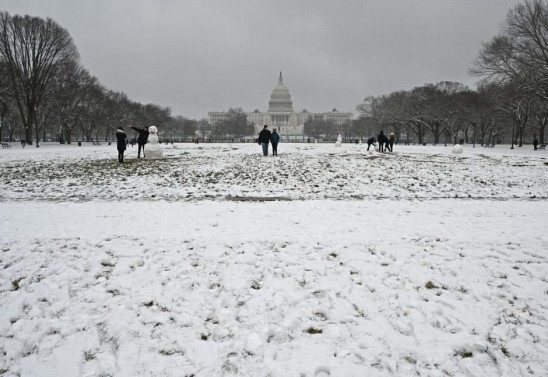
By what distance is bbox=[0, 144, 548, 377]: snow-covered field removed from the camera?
11.1 feet

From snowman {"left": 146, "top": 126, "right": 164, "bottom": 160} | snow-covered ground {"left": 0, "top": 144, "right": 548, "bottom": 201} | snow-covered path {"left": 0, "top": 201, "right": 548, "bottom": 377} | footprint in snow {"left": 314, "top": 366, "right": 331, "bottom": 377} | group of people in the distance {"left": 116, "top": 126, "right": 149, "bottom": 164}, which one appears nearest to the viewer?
footprint in snow {"left": 314, "top": 366, "right": 331, "bottom": 377}

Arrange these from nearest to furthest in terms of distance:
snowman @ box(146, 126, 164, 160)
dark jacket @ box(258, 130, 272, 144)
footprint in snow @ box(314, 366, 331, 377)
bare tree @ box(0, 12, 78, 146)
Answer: footprint in snow @ box(314, 366, 331, 377) → snowman @ box(146, 126, 164, 160) → dark jacket @ box(258, 130, 272, 144) → bare tree @ box(0, 12, 78, 146)

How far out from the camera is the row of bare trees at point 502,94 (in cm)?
2804

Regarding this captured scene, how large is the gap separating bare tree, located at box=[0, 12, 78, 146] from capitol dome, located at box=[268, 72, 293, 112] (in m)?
124

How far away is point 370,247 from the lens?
5.64m

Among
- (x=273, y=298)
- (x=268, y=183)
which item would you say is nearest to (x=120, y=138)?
(x=268, y=183)

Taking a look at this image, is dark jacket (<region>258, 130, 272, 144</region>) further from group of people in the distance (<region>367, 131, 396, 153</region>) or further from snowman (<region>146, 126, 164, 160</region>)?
group of people in the distance (<region>367, 131, 396, 153</region>)

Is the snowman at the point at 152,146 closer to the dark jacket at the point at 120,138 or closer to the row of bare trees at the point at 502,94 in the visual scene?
the dark jacket at the point at 120,138

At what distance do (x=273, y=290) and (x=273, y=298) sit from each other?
17cm

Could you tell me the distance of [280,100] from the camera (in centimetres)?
15812

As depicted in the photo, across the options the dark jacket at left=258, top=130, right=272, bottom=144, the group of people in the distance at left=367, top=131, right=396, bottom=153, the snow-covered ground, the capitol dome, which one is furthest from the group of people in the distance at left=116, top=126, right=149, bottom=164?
the capitol dome

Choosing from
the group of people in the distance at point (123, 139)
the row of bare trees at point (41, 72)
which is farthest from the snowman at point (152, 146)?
the row of bare trees at point (41, 72)

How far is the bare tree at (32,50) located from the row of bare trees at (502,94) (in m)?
45.4

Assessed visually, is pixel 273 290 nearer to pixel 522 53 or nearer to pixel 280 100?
pixel 522 53
